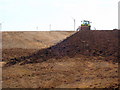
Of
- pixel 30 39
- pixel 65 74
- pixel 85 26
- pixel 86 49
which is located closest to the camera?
pixel 65 74

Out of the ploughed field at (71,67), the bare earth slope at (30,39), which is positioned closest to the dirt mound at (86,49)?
the ploughed field at (71,67)

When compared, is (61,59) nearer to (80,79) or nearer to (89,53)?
(89,53)

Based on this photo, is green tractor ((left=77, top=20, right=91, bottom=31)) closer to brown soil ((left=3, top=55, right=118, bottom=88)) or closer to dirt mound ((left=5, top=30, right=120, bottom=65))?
dirt mound ((left=5, top=30, right=120, bottom=65))

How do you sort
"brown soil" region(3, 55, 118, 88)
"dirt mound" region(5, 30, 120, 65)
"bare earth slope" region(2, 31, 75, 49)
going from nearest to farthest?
"brown soil" region(3, 55, 118, 88) < "dirt mound" region(5, 30, 120, 65) < "bare earth slope" region(2, 31, 75, 49)

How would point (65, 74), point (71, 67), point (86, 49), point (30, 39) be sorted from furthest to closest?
point (30, 39), point (86, 49), point (71, 67), point (65, 74)

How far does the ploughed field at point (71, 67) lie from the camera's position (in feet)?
33.7

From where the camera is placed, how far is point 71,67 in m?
13.7

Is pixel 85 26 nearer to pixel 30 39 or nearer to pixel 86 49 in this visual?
pixel 30 39

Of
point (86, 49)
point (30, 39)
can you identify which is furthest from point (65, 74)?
point (30, 39)

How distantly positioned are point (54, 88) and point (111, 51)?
892cm

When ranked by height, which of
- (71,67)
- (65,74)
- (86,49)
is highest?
(86,49)

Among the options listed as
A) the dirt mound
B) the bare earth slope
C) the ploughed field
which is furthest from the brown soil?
the bare earth slope

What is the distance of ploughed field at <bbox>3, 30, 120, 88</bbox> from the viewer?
10.3m

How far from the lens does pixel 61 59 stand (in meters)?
16.0
